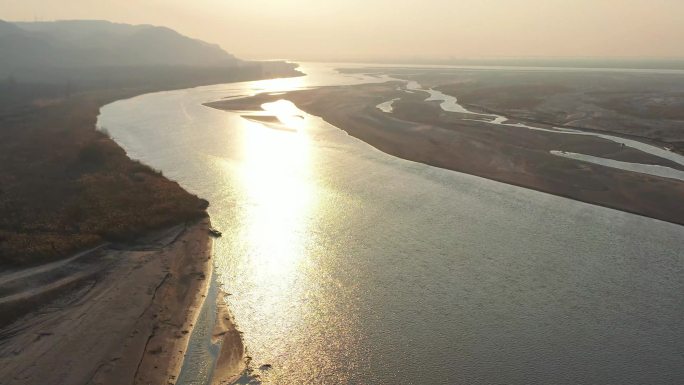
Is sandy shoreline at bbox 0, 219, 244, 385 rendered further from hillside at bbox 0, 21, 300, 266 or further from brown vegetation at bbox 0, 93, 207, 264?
hillside at bbox 0, 21, 300, 266

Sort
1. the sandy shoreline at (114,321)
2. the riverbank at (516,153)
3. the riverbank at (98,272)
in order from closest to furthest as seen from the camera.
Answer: the sandy shoreline at (114,321)
the riverbank at (98,272)
the riverbank at (516,153)

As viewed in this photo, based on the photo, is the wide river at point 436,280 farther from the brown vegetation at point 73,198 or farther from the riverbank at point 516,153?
the brown vegetation at point 73,198

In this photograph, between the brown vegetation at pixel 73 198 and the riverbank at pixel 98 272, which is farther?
the brown vegetation at pixel 73 198

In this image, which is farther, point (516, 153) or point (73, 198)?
point (516, 153)

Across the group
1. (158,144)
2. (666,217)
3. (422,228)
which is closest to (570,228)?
(666,217)

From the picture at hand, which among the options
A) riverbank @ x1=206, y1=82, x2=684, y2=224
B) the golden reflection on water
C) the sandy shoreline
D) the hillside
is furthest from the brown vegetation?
riverbank @ x1=206, y1=82, x2=684, y2=224

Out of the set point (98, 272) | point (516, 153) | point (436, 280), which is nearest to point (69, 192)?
point (98, 272)

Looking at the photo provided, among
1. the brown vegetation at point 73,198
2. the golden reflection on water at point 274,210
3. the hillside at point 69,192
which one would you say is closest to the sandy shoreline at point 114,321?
the brown vegetation at point 73,198

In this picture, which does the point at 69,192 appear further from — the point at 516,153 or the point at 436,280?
the point at 516,153
